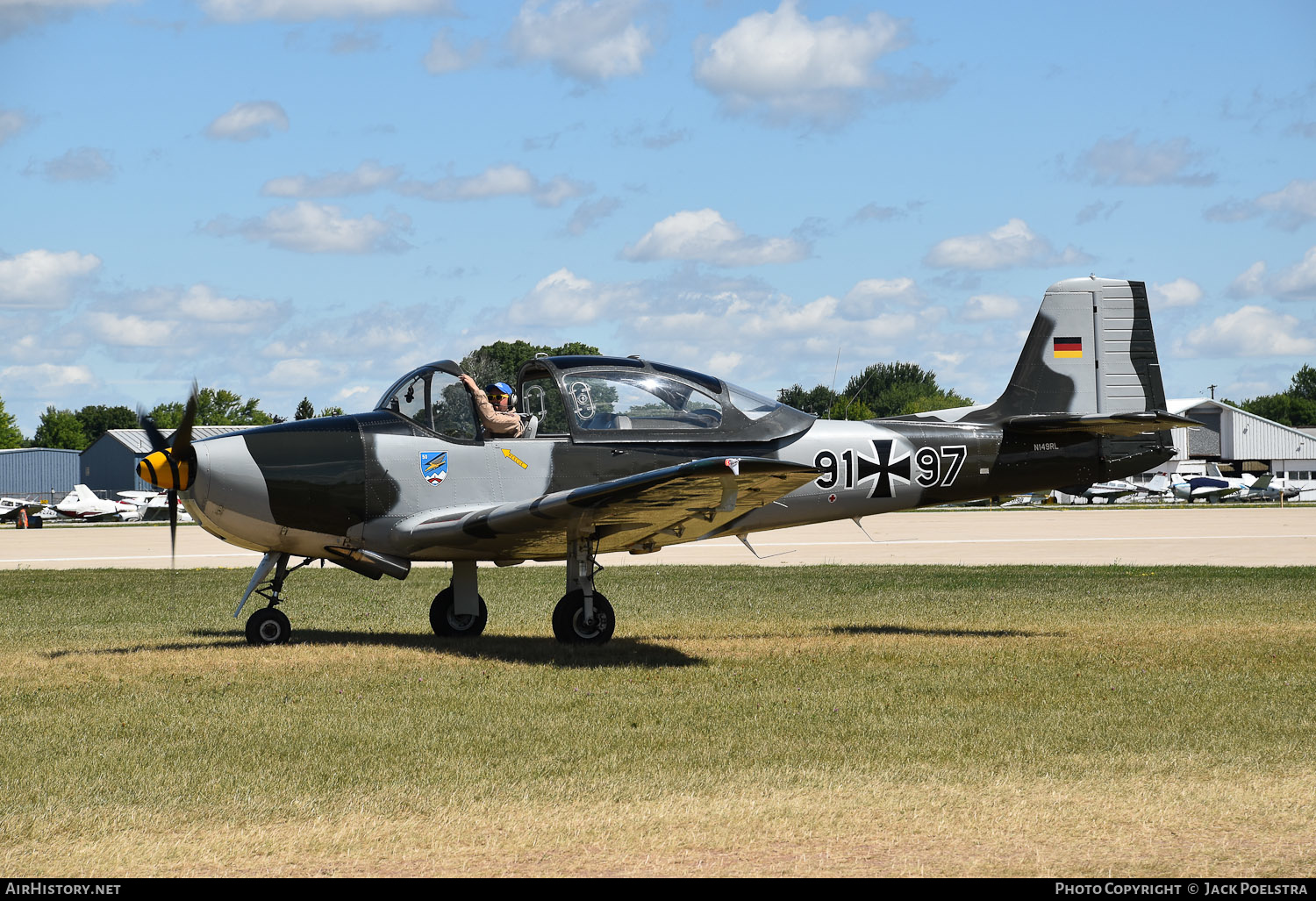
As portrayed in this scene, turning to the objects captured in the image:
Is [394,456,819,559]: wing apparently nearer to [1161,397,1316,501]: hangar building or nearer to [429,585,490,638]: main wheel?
[429,585,490,638]: main wheel

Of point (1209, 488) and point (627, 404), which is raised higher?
point (627, 404)

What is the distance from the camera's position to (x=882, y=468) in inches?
488

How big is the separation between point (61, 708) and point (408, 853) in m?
4.44

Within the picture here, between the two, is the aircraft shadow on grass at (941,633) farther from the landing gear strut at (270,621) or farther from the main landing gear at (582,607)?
the landing gear strut at (270,621)

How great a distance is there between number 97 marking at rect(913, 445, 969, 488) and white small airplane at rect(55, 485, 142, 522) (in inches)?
2250

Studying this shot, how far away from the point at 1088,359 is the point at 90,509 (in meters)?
57.9

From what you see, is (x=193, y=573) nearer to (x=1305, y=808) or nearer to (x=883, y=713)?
(x=883, y=713)

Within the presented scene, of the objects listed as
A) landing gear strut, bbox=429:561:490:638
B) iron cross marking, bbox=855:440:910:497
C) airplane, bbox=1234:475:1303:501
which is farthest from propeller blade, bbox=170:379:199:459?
airplane, bbox=1234:475:1303:501

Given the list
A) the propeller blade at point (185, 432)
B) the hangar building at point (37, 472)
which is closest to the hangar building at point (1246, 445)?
the hangar building at point (37, 472)

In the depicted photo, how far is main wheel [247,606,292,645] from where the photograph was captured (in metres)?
11.3

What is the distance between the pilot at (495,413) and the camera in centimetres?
1131

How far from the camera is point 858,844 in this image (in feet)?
16.7

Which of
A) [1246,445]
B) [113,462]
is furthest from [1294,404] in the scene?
[113,462]

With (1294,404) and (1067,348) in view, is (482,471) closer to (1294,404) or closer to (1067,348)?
(1067,348)
